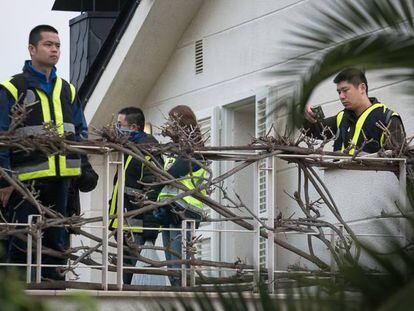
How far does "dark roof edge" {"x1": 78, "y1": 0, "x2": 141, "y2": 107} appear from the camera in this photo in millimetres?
19312

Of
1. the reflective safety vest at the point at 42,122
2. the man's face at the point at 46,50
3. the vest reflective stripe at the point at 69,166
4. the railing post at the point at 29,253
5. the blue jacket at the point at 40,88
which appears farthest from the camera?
the man's face at the point at 46,50

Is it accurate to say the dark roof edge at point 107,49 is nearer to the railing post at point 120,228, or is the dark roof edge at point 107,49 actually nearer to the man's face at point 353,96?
the man's face at point 353,96

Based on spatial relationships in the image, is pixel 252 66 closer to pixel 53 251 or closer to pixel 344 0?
pixel 53 251

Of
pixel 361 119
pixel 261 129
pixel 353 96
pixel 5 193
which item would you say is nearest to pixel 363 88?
Answer: pixel 353 96

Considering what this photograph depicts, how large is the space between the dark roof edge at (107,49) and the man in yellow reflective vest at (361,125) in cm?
749

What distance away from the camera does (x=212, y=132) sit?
17953 millimetres

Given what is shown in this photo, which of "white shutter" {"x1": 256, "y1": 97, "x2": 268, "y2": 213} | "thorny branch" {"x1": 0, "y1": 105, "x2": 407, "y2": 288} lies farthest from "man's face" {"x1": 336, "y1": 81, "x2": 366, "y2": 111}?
"white shutter" {"x1": 256, "y1": 97, "x2": 268, "y2": 213}

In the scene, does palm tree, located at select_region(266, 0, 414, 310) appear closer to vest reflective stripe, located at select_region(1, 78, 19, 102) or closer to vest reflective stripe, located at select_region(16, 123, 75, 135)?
vest reflective stripe, located at select_region(16, 123, 75, 135)

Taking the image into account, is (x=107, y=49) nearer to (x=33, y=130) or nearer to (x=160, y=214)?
(x=160, y=214)

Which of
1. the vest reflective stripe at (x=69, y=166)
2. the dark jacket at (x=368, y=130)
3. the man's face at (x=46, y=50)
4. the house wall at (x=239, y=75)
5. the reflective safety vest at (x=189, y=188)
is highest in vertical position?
the house wall at (x=239, y=75)

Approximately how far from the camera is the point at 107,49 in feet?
64.8

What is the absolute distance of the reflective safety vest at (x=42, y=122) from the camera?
1098 cm

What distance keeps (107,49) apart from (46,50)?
8.06m

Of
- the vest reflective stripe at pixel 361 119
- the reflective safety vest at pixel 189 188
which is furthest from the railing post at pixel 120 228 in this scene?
the vest reflective stripe at pixel 361 119
